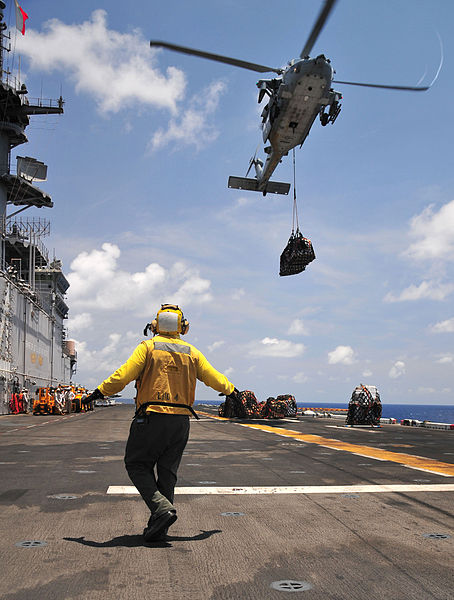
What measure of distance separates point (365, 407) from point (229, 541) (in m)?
23.8

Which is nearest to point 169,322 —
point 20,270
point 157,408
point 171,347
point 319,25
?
point 171,347

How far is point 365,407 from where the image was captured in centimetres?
2708

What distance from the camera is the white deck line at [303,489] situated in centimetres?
704

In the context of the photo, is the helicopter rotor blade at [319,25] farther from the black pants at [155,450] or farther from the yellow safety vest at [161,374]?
the black pants at [155,450]

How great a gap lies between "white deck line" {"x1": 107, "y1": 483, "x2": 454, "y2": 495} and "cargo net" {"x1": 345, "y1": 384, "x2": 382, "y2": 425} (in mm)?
20021

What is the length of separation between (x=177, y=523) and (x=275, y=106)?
21.9m

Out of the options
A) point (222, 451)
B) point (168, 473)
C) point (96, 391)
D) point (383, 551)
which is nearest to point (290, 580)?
point (383, 551)

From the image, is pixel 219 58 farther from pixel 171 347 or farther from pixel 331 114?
pixel 171 347

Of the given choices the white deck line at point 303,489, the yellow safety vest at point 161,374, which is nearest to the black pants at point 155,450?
the yellow safety vest at point 161,374

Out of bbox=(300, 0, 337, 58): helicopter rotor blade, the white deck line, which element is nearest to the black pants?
the white deck line

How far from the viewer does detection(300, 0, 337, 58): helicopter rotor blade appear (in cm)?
1283

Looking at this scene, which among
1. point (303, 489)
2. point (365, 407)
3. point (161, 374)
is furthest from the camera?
point (365, 407)

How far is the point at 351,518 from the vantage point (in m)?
5.60

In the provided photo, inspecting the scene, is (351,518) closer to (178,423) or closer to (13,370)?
(178,423)
